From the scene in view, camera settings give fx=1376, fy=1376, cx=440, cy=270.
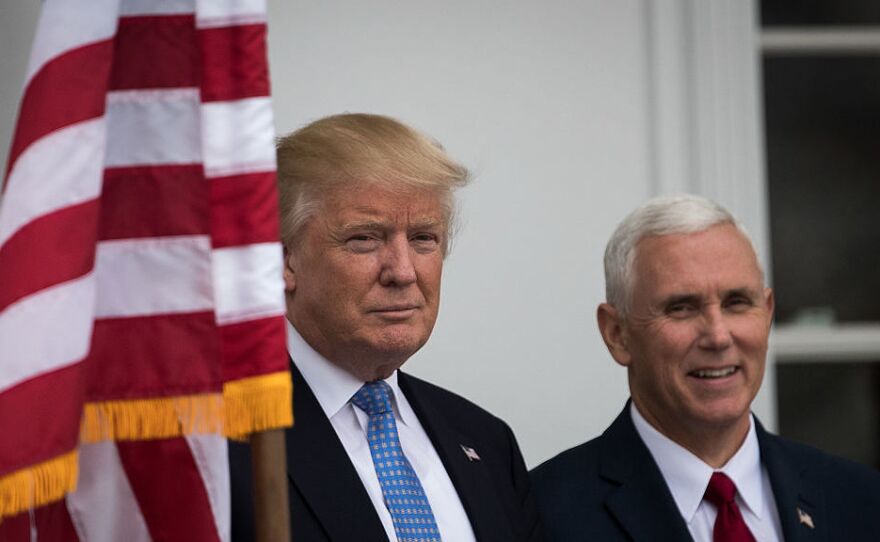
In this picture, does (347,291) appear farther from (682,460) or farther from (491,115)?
(491,115)

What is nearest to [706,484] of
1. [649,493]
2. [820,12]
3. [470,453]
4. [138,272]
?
[649,493]

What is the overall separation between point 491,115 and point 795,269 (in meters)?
1.15

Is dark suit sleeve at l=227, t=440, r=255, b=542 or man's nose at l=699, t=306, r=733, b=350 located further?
man's nose at l=699, t=306, r=733, b=350

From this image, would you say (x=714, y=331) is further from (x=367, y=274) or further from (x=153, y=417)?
(x=153, y=417)

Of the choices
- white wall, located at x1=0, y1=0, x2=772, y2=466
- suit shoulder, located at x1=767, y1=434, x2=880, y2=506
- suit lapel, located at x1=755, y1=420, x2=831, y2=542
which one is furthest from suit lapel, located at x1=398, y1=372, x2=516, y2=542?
white wall, located at x1=0, y1=0, x2=772, y2=466

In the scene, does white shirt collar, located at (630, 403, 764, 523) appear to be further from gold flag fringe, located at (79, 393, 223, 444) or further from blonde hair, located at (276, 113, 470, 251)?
gold flag fringe, located at (79, 393, 223, 444)

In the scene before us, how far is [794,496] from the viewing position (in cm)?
322

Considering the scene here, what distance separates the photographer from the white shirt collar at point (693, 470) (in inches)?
128

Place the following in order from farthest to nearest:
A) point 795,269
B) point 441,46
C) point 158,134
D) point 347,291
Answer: point 795,269 < point 441,46 < point 347,291 < point 158,134

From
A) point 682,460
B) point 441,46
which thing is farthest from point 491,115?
point 682,460

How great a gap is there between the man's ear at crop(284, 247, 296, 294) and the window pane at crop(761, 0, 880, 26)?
223 cm

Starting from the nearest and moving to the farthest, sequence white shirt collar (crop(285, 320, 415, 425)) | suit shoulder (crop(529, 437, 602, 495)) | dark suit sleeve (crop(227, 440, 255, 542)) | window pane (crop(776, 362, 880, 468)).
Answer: dark suit sleeve (crop(227, 440, 255, 542)), white shirt collar (crop(285, 320, 415, 425)), suit shoulder (crop(529, 437, 602, 495)), window pane (crop(776, 362, 880, 468))

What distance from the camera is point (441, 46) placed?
4.17 metres

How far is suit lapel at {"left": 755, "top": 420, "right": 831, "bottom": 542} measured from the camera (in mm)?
3164
